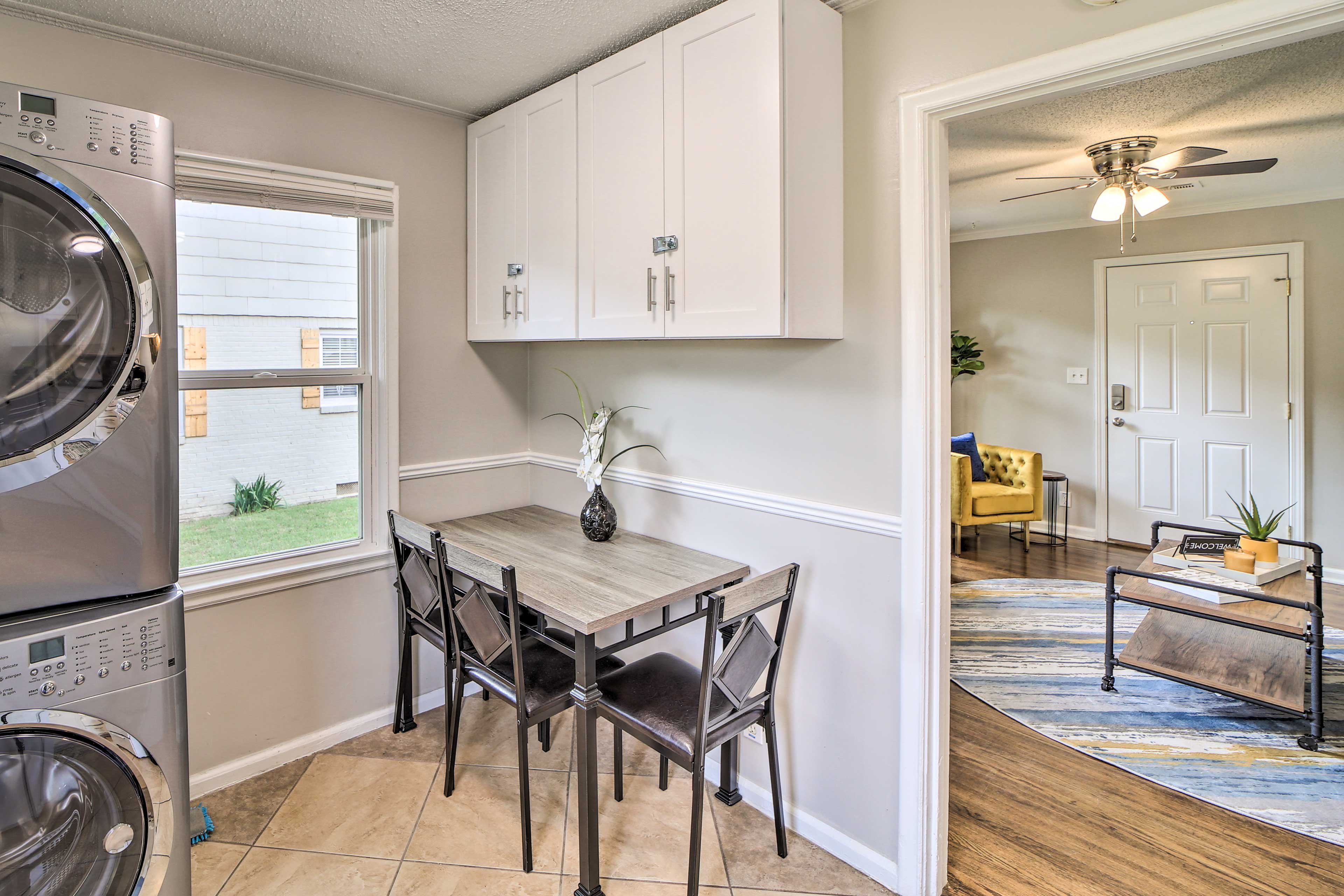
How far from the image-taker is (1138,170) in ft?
10.8

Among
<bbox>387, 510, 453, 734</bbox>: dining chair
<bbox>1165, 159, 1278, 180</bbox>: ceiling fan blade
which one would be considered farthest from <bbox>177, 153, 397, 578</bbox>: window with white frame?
<bbox>1165, 159, 1278, 180</bbox>: ceiling fan blade

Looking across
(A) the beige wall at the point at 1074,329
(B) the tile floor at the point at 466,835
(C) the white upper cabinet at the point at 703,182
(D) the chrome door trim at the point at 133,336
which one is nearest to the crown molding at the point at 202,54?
(C) the white upper cabinet at the point at 703,182

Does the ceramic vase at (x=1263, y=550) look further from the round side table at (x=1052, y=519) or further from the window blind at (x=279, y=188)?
the window blind at (x=279, y=188)

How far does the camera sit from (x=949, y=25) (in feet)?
5.50

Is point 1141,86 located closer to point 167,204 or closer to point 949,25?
point 949,25

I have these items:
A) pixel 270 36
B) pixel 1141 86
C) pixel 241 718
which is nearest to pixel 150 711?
Answer: pixel 241 718

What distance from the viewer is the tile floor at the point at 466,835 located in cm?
189

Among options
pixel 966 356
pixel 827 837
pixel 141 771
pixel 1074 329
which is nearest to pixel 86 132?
pixel 141 771

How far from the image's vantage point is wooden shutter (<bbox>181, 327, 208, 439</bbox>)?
2240mm

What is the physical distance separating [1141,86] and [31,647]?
3.51 metres

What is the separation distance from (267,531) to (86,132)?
5.15 ft

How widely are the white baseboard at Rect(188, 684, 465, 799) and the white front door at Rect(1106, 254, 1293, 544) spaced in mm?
4876

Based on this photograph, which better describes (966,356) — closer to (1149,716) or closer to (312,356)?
(1149,716)

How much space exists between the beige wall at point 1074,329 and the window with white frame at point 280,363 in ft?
15.7
